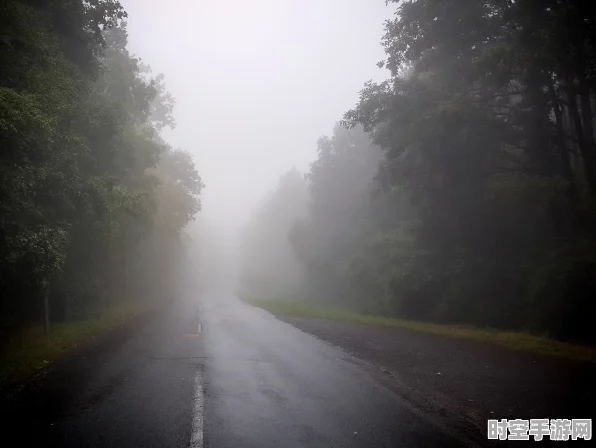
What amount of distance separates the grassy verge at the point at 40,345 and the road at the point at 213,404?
58cm

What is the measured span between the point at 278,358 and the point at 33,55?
43.6ft

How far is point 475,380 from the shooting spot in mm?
8227

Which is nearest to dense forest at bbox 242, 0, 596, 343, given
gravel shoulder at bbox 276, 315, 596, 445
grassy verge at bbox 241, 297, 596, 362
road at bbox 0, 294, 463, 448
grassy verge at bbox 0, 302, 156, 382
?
grassy verge at bbox 241, 297, 596, 362

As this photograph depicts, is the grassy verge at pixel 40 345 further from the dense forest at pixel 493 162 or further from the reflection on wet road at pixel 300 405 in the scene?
the dense forest at pixel 493 162

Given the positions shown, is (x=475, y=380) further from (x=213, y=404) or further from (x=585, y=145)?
(x=585, y=145)

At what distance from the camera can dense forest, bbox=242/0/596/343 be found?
12773mm

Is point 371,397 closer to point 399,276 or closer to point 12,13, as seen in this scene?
point 399,276

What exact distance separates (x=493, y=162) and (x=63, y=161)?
17.7 meters

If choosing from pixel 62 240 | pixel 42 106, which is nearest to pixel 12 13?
pixel 42 106

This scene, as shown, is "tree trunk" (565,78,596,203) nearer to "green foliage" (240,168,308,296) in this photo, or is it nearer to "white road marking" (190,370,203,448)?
"white road marking" (190,370,203,448)

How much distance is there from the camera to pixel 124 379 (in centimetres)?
834

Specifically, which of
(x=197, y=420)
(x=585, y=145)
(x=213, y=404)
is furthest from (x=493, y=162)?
(x=197, y=420)

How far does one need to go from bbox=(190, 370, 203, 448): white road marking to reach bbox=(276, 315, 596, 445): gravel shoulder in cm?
373

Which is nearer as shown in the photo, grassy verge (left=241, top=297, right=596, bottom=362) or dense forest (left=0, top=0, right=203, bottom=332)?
grassy verge (left=241, top=297, right=596, bottom=362)
